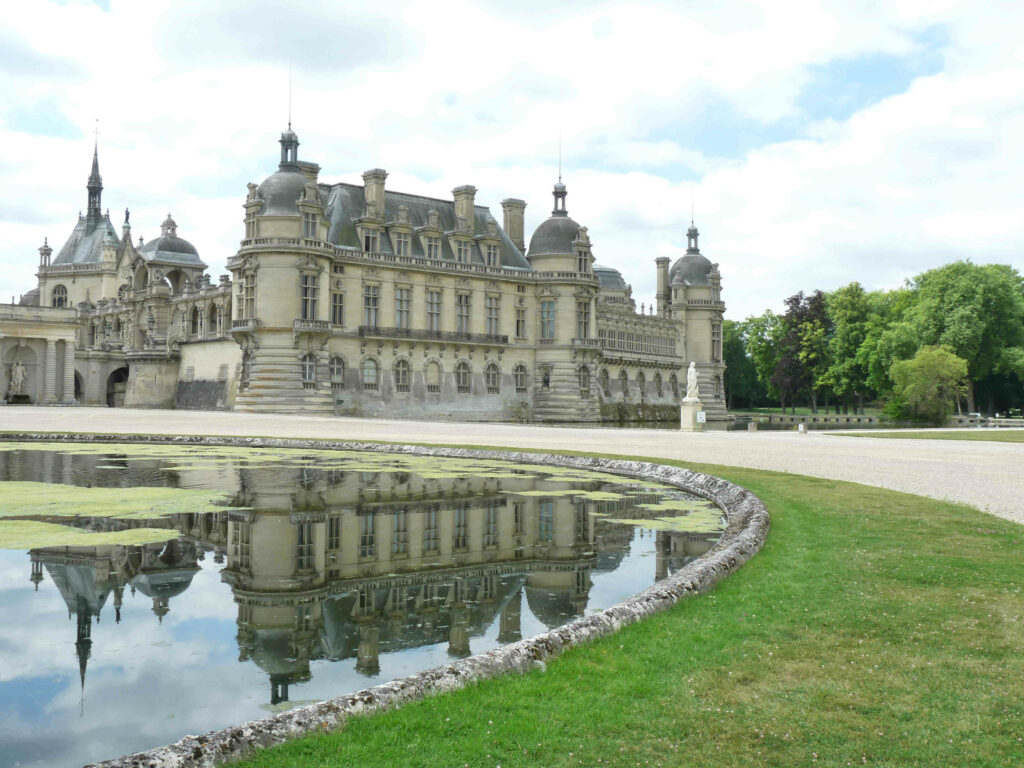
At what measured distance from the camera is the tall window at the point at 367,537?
10880 millimetres

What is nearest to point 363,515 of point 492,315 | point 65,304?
point 492,315

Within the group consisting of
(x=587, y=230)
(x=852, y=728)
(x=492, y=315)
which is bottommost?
(x=852, y=728)

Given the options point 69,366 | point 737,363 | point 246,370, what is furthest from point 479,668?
point 737,363

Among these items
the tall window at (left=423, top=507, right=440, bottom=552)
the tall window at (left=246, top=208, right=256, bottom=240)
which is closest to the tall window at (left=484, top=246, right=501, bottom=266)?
the tall window at (left=246, top=208, right=256, bottom=240)

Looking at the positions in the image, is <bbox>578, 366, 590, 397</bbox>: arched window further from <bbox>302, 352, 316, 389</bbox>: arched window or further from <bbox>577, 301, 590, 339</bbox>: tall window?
<bbox>302, 352, 316, 389</bbox>: arched window

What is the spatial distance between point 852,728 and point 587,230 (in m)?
62.3

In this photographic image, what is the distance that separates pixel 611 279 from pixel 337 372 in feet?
136

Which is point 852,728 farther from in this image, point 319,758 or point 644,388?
point 644,388

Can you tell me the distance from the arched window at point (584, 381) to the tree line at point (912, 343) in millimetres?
23068

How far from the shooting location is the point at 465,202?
209 ft

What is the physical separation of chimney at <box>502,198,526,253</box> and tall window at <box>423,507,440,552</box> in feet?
185

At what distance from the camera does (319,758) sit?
193 inches

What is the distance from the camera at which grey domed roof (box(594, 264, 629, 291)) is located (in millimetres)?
89500

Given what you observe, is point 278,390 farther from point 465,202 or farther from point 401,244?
point 465,202
